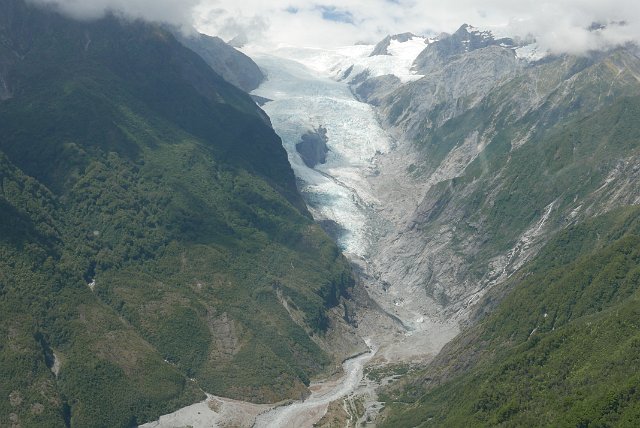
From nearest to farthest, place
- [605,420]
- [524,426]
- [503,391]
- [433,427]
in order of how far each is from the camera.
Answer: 1. [605,420]
2. [524,426]
3. [503,391]
4. [433,427]

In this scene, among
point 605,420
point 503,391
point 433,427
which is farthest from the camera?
point 433,427

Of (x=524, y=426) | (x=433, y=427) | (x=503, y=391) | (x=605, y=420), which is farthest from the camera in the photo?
(x=433, y=427)

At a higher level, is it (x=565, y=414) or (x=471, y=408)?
(x=565, y=414)

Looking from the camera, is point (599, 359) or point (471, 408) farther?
point (471, 408)

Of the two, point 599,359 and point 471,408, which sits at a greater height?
point 599,359

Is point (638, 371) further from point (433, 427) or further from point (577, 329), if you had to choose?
point (433, 427)

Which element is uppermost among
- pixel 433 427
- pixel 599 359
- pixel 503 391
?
pixel 599 359

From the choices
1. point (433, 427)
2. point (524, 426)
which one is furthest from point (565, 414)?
point (433, 427)

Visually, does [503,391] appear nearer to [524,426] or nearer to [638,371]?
[524,426]

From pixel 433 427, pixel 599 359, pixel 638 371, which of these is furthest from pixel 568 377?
pixel 433 427
